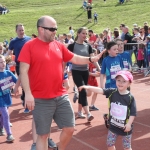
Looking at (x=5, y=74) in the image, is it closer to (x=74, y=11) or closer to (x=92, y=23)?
(x=92, y=23)

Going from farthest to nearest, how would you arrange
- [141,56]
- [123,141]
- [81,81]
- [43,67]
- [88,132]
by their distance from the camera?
[141,56] → [81,81] → [88,132] → [123,141] → [43,67]

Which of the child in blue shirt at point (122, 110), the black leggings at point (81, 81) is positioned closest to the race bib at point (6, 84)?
the black leggings at point (81, 81)

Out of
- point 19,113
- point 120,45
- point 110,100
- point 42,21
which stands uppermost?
point 42,21

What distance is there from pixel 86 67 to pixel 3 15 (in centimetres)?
3598

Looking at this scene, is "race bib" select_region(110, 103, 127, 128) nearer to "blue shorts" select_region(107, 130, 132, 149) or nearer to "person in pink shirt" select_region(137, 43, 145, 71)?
"blue shorts" select_region(107, 130, 132, 149)

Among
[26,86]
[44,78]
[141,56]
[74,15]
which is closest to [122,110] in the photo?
[44,78]

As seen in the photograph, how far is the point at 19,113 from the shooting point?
809cm

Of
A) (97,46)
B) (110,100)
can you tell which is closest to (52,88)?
(110,100)

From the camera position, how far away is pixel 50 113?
14.5 ft

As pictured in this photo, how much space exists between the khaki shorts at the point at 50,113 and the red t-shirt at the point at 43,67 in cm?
9

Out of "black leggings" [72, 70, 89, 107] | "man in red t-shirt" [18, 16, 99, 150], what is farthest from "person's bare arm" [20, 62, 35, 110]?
"black leggings" [72, 70, 89, 107]

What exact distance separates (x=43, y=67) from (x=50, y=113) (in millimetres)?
636

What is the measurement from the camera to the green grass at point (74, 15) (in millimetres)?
35125

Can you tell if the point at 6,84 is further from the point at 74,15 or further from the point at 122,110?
the point at 74,15
